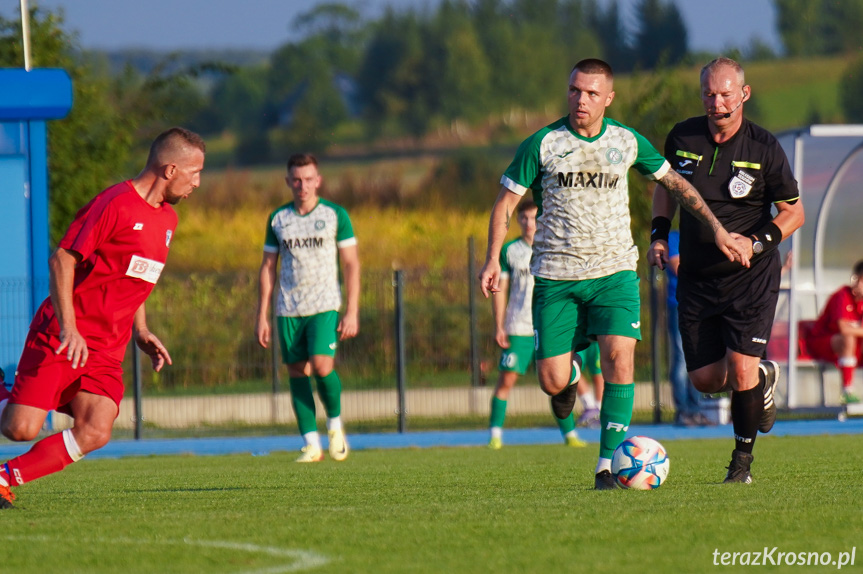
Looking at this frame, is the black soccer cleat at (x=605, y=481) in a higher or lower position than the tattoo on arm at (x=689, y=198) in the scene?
lower

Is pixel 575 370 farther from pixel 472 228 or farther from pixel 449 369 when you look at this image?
pixel 472 228

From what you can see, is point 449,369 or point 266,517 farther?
point 449,369

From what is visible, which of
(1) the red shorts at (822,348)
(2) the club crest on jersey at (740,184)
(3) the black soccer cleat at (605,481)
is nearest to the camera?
(3) the black soccer cleat at (605,481)

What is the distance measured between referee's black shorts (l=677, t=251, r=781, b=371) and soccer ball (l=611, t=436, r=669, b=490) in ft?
2.82

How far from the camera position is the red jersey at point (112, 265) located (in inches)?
231

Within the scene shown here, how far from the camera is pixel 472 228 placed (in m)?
32.9

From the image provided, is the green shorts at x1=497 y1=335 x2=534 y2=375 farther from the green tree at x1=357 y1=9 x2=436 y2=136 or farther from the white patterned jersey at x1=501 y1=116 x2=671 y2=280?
the green tree at x1=357 y1=9 x2=436 y2=136

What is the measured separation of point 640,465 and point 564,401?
1.60 meters

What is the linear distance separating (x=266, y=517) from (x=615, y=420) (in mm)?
2327

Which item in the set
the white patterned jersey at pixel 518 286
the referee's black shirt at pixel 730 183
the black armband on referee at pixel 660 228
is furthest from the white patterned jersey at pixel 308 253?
the referee's black shirt at pixel 730 183

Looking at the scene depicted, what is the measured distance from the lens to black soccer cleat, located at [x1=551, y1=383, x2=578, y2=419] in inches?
321

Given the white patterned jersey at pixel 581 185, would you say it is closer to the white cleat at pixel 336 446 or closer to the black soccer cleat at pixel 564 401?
the black soccer cleat at pixel 564 401

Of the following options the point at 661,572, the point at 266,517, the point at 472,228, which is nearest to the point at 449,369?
the point at 266,517

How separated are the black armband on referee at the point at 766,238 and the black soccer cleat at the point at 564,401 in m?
1.63
